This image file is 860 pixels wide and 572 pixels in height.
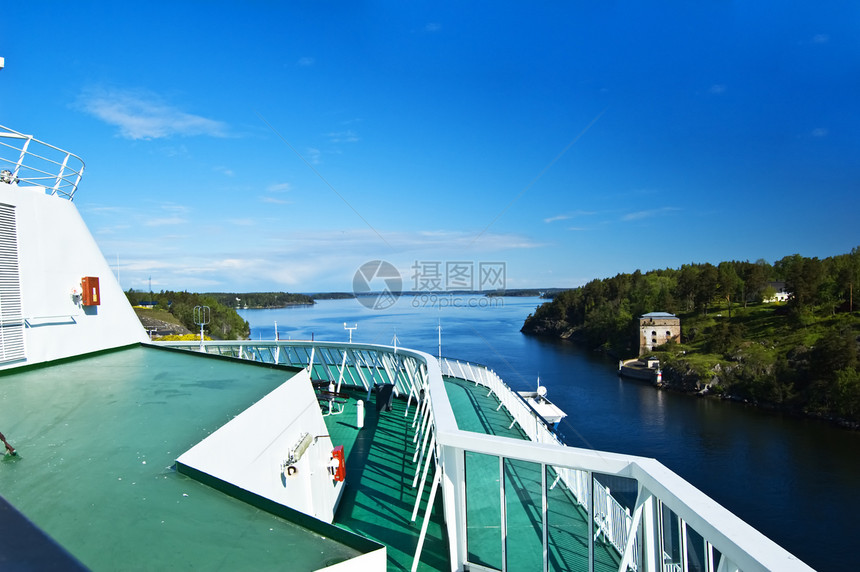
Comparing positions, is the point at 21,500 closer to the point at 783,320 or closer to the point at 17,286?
the point at 17,286

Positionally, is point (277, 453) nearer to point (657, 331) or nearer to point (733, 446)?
point (733, 446)

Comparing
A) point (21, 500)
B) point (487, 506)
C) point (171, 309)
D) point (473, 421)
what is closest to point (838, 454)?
point (473, 421)

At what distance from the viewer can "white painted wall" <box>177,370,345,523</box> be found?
3.34 metres

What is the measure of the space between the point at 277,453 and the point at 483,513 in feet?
7.77

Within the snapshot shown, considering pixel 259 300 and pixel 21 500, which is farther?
pixel 259 300

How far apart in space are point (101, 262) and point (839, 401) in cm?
4554

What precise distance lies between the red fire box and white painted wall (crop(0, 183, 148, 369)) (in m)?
0.11

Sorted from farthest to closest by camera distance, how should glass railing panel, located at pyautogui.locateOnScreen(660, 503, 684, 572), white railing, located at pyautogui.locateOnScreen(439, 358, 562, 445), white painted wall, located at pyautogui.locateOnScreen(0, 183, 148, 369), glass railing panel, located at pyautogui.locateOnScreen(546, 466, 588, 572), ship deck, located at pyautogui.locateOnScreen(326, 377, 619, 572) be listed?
1. white railing, located at pyautogui.locateOnScreen(439, 358, 562, 445)
2. white painted wall, located at pyautogui.locateOnScreen(0, 183, 148, 369)
3. ship deck, located at pyautogui.locateOnScreen(326, 377, 619, 572)
4. glass railing panel, located at pyautogui.locateOnScreen(546, 466, 588, 572)
5. glass railing panel, located at pyautogui.locateOnScreen(660, 503, 684, 572)

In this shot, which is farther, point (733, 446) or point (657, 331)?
point (657, 331)

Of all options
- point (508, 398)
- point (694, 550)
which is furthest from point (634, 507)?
point (508, 398)

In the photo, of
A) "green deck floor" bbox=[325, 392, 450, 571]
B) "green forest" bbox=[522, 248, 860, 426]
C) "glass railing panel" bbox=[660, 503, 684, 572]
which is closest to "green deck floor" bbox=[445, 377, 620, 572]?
"green deck floor" bbox=[325, 392, 450, 571]

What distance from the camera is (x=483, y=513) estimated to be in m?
5.25

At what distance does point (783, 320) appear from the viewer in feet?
179

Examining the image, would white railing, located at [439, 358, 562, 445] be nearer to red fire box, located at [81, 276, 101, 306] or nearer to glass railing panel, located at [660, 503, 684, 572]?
glass railing panel, located at [660, 503, 684, 572]
